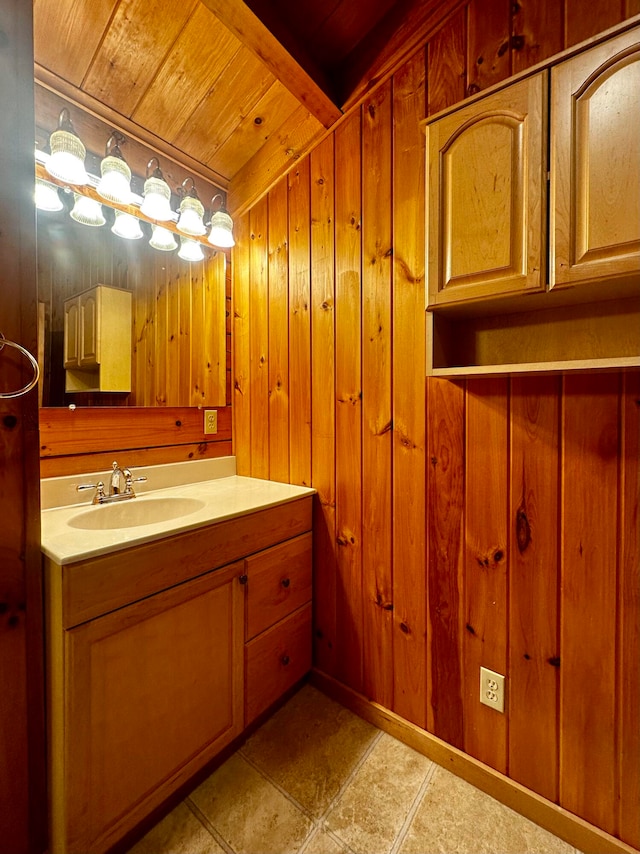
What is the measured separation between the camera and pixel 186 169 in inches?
65.8

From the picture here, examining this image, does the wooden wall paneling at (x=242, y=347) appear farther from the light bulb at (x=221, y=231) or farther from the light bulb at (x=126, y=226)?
the light bulb at (x=126, y=226)

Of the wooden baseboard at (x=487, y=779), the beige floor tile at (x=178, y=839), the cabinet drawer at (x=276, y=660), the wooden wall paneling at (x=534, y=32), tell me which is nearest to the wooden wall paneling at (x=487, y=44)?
the wooden wall paneling at (x=534, y=32)

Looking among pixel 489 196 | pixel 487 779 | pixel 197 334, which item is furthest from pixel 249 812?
pixel 489 196

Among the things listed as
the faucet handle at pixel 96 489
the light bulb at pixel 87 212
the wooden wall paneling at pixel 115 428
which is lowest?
the faucet handle at pixel 96 489

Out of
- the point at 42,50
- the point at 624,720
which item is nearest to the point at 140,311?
the point at 42,50

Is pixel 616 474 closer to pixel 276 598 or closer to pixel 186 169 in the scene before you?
pixel 276 598

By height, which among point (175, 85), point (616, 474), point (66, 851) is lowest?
Result: point (66, 851)

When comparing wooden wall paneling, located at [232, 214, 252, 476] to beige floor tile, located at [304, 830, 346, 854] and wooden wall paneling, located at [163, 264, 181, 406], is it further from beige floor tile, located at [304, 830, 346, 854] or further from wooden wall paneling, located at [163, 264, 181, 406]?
beige floor tile, located at [304, 830, 346, 854]

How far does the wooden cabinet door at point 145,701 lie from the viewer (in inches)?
34.6

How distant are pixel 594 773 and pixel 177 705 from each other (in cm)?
114

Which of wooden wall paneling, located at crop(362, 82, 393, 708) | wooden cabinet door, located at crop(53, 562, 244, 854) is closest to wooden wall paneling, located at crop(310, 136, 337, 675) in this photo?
wooden wall paneling, located at crop(362, 82, 393, 708)

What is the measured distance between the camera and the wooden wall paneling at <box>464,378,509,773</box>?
43.3 inches

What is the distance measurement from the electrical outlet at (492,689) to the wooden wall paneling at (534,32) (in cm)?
172

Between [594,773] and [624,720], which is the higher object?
[624,720]
